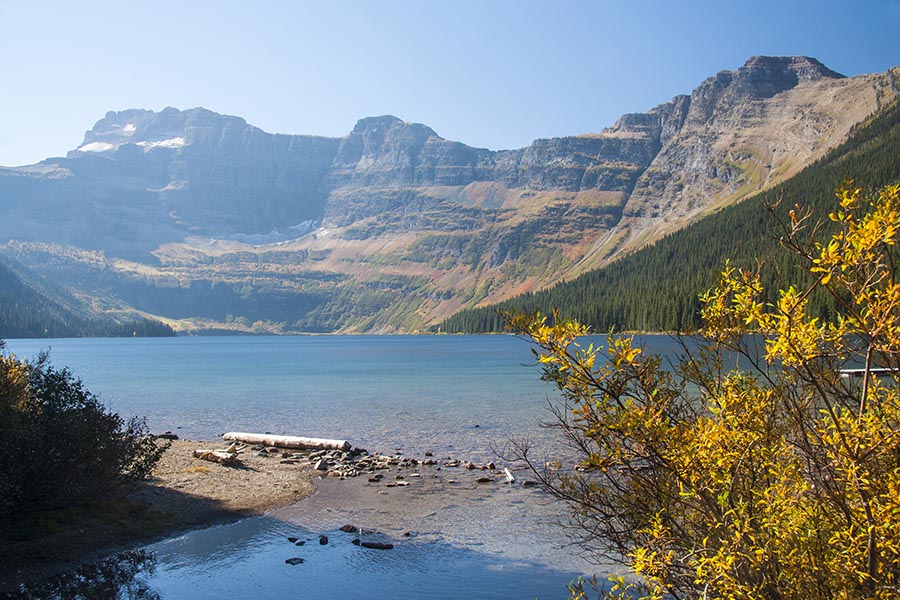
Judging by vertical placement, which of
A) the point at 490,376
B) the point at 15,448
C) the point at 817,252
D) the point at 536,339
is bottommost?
the point at 490,376

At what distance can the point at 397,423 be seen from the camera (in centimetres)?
4950

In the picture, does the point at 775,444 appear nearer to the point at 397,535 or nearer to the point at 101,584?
the point at 397,535

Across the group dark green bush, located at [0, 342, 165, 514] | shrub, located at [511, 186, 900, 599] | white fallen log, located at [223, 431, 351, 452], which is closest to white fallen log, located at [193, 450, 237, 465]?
white fallen log, located at [223, 431, 351, 452]

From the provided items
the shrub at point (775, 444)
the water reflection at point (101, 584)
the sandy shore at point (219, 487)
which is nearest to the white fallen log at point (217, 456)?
the sandy shore at point (219, 487)

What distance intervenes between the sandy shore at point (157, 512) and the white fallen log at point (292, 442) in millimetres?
3265

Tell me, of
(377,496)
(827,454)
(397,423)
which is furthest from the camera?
(397,423)

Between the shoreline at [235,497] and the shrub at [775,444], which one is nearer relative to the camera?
the shrub at [775,444]

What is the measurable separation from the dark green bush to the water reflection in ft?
8.98

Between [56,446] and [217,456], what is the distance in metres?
15.0

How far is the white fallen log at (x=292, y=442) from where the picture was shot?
A: 38037 mm

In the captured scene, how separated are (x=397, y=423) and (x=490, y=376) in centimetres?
4168

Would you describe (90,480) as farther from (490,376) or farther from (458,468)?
(490,376)

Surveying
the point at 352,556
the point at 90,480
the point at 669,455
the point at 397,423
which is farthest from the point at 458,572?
the point at 397,423

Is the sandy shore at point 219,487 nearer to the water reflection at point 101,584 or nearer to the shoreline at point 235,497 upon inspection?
the shoreline at point 235,497
